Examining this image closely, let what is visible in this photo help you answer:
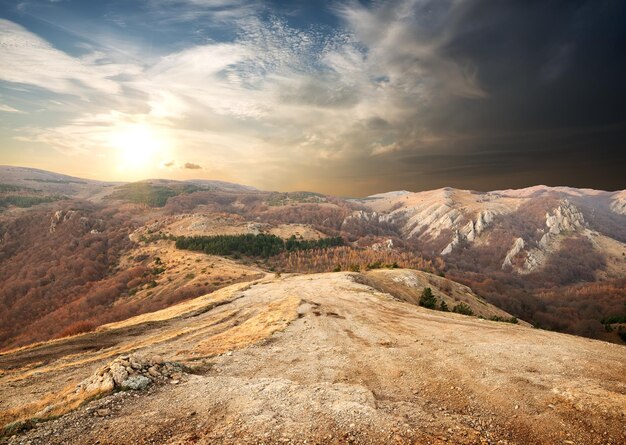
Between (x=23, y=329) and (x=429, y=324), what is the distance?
476ft

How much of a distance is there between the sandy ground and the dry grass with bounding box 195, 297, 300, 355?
0.91ft

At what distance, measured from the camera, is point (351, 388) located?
16.8 meters

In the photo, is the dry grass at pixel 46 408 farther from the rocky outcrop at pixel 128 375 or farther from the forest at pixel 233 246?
the forest at pixel 233 246

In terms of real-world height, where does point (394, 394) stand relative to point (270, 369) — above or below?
above

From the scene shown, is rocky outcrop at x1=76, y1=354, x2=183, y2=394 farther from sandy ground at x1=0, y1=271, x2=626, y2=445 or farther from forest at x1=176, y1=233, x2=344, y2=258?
forest at x1=176, y1=233, x2=344, y2=258

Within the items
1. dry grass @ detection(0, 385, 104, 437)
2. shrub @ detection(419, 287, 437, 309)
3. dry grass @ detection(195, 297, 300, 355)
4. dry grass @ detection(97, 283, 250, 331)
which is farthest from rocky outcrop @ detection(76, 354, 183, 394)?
shrub @ detection(419, 287, 437, 309)

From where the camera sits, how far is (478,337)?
27.0 m

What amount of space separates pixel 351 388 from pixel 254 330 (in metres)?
17.7

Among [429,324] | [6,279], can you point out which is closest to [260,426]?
[429,324]

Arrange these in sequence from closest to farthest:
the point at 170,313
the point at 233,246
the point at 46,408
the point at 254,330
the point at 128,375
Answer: the point at 46,408
the point at 128,375
the point at 254,330
the point at 170,313
the point at 233,246

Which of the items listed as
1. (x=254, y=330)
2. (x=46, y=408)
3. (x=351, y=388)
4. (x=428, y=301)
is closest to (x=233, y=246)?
(x=428, y=301)

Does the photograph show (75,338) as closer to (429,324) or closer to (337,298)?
(337,298)

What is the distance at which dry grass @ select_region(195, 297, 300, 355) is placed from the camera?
26562 mm

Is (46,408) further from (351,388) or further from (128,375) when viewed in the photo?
(351,388)
